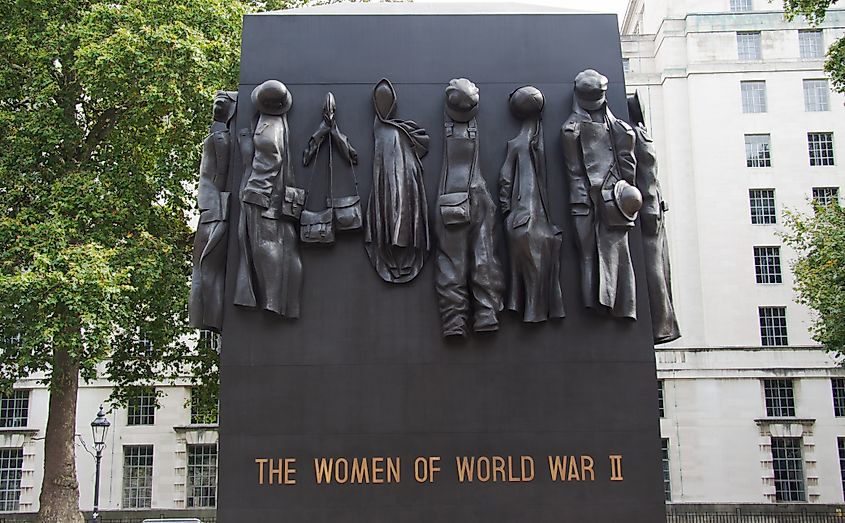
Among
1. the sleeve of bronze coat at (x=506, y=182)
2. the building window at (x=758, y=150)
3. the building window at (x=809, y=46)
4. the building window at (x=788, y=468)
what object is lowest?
the building window at (x=788, y=468)

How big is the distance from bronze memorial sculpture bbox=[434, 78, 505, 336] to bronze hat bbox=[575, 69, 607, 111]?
146 cm

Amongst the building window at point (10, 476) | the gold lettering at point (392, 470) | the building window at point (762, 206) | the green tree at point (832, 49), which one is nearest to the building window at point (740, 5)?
the building window at point (762, 206)

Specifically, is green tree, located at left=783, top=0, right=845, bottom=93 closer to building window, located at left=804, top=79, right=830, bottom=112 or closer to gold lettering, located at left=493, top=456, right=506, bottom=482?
gold lettering, located at left=493, top=456, right=506, bottom=482

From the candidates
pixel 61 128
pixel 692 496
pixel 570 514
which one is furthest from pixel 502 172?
pixel 692 496

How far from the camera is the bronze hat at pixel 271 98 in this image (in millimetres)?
9914

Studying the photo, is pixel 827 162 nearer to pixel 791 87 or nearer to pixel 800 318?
pixel 791 87

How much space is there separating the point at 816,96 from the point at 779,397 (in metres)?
17.8

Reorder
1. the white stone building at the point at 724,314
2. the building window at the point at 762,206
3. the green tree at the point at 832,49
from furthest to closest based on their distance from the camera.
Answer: the building window at the point at 762,206
the white stone building at the point at 724,314
the green tree at the point at 832,49

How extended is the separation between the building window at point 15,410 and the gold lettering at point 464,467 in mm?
46276

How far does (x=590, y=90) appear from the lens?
10.0 metres

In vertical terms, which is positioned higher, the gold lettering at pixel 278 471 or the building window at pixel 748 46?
the building window at pixel 748 46

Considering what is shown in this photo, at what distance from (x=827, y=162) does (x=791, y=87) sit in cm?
484

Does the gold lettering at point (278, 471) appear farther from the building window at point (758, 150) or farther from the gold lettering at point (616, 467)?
the building window at point (758, 150)

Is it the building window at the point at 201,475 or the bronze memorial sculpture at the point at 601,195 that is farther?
the building window at the point at 201,475
